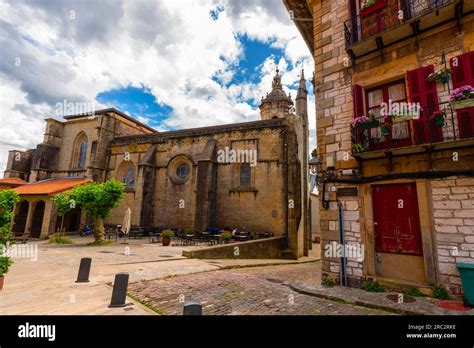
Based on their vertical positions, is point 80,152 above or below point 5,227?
above

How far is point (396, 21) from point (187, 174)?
58.4 feet

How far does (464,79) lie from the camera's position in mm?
5672

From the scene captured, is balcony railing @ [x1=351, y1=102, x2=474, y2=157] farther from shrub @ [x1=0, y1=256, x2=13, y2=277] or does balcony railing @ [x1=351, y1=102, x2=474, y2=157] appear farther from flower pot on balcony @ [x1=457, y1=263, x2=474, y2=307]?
shrub @ [x1=0, y1=256, x2=13, y2=277]

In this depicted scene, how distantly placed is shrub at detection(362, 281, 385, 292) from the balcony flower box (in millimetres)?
8221

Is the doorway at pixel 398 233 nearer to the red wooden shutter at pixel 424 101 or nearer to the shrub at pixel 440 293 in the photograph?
the shrub at pixel 440 293

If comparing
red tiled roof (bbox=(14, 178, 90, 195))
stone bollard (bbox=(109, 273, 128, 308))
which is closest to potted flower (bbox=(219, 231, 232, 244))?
stone bollard (bbox=(109, 273, 128, 308))

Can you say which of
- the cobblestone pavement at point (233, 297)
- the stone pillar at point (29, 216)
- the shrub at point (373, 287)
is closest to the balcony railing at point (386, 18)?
the shrub at point (373, 287)

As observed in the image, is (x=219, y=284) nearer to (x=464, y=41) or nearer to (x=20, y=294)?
(x=20, y=294)

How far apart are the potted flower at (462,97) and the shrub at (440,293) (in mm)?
4164

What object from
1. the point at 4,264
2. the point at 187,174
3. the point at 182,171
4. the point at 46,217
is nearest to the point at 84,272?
the point at 4,264

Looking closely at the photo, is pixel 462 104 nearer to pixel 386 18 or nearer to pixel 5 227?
pixel 386 18
